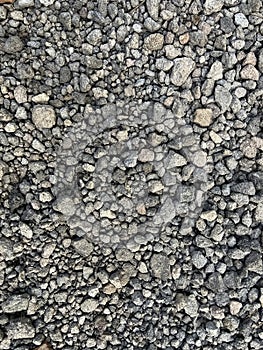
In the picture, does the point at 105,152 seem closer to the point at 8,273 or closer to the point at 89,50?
the point at 89,50

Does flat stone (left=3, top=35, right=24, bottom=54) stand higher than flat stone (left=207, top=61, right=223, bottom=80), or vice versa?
flat stone (left=207, top=61, right=223, bottom=80)

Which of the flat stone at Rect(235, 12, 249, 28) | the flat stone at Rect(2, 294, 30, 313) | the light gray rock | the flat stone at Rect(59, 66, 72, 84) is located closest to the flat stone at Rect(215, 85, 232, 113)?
the flat stone at Rect(235, 12, 249, 28)

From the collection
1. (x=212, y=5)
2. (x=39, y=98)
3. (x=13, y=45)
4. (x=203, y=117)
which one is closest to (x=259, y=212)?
(x=203, y=117)

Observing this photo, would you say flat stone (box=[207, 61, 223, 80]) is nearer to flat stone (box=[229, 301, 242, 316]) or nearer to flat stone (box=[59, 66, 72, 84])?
flat stone (box=[59, 66, 72, 84])

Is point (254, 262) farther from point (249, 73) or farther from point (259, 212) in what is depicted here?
point (249, 73)

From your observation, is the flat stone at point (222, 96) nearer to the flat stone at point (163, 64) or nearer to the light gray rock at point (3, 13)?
the flat stone at point (163, 64)

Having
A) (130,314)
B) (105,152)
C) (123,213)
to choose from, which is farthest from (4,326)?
(105,152)
